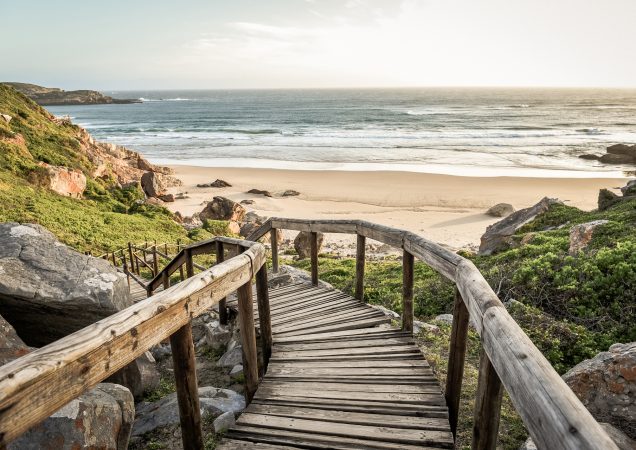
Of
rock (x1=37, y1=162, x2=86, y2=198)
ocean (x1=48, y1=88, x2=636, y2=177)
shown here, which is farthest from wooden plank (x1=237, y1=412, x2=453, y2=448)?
ocean (x1=48, y1=88, x2=636, y2=177)

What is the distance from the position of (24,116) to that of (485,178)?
26573 mm

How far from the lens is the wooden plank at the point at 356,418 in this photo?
10.4 feet

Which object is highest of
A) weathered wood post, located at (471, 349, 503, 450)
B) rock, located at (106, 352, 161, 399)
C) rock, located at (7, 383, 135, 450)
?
weathered wood post, located at (471, 349, 503, 450)

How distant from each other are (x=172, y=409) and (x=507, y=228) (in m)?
10.5

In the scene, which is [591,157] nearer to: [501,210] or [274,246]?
[501,210]

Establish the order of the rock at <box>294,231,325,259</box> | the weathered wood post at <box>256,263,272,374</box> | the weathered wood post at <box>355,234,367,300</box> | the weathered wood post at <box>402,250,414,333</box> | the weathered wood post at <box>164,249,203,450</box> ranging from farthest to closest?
the rock at <box>294,231,325,259</box>, the weathered wood post at <box>355,234,367,300</box>, the weathered wood post at <box>402,250,414,333</box>, the weathered wood post at <box>256,263,272,374</box>, the weathered wood post at <box>164,249,203,450</box>

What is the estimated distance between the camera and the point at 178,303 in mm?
2418

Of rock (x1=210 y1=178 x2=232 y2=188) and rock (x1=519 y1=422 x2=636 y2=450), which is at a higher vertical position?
rock (x1=519 y1=422 x2=636 y2=450)

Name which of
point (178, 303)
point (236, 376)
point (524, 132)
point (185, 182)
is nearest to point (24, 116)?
point (185, 182)

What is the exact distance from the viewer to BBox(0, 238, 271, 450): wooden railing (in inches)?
57.6

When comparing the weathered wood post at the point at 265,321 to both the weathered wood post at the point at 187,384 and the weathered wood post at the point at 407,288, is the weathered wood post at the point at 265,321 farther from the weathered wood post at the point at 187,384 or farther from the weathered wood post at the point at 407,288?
the weathered wood post at the point at 187,384

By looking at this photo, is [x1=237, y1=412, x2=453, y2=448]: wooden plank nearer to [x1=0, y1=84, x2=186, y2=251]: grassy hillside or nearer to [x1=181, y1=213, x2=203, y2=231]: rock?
[x1=0, y1=84, x2=186, y2=251]: grassy hillside

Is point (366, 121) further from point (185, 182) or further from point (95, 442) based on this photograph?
point (95, 442)

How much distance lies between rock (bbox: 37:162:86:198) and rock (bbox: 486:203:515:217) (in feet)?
59.7
